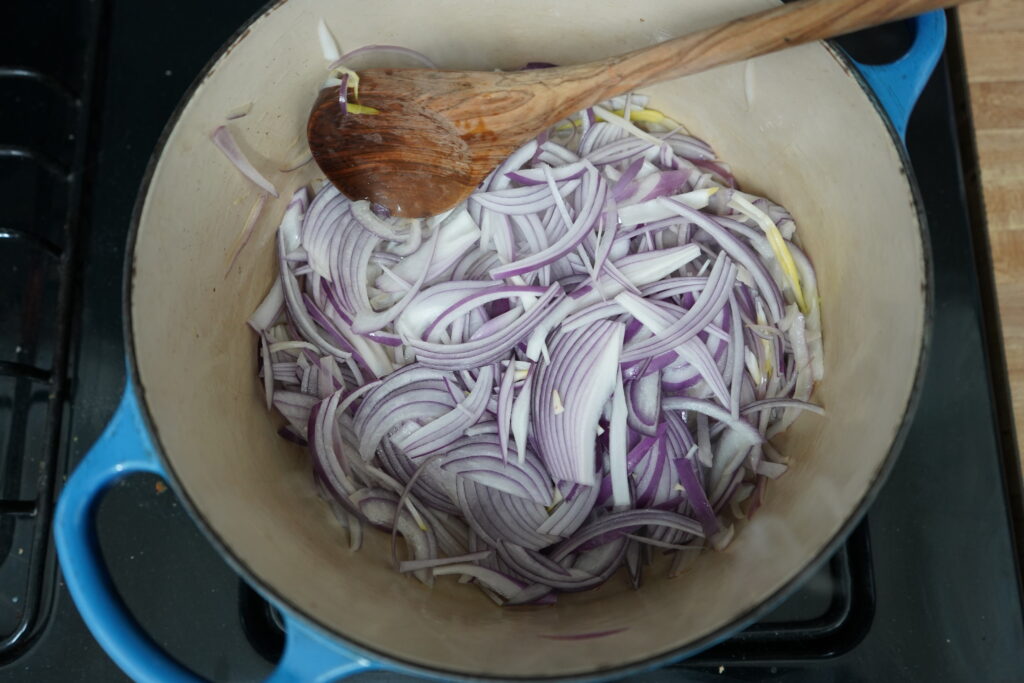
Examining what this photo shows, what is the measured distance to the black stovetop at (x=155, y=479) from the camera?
32.9 inches

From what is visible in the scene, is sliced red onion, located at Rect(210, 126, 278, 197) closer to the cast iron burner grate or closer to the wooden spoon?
the wooden spoon

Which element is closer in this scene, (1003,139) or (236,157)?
(236,157)

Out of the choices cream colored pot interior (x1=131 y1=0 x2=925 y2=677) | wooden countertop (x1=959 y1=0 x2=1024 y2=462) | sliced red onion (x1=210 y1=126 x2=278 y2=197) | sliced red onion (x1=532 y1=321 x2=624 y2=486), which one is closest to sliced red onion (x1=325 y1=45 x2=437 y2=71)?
cream colored pot interior (x1=131 y1=0 x2=925 y2=677)

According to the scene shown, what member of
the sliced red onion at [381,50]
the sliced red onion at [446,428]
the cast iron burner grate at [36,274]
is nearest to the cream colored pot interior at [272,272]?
the sliced red onion at [381,50]

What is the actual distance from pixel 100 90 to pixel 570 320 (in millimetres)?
690

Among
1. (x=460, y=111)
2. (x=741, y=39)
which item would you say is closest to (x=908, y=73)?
(x=741, y=39)

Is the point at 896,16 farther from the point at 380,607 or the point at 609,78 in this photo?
the point at 380,607

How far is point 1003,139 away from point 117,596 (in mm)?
1154

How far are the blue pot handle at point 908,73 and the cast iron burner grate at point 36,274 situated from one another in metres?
0.94

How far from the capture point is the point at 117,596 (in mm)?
634

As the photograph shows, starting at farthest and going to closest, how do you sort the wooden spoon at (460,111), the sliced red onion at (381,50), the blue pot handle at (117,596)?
the sliced red onion at (381,50), the wooden spoon at (460,111), the blue pot handle at (117,596)

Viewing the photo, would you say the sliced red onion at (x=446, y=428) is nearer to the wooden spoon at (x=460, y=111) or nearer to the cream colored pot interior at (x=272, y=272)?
the cream colored pot interior at (x=272, y=272)

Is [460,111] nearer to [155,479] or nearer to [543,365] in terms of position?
[543,365]

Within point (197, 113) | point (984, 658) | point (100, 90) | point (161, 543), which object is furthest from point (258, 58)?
point (984, 658)
